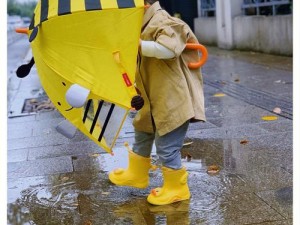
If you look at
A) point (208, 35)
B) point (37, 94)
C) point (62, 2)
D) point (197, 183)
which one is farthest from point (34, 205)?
point (208, 35)

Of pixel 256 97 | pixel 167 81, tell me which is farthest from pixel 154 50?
pixel 256 97

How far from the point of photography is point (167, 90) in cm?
355

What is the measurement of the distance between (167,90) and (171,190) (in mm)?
751

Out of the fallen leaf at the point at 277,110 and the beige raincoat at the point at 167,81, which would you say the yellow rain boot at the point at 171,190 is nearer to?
the beige raincoat at the point at 167,81

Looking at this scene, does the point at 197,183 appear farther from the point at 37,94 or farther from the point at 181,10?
the point at 181,10

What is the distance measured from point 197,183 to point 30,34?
69.7 inches

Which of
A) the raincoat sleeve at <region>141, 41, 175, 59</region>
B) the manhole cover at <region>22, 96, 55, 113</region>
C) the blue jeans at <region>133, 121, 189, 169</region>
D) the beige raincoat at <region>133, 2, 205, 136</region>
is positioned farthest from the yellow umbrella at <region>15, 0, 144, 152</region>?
the manhole cover at <region>22, 96, 55, 113</region>

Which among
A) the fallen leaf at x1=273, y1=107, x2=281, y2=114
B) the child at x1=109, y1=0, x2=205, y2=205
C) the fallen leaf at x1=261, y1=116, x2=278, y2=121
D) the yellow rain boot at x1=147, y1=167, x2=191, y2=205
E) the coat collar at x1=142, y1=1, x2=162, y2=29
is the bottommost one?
the fallen leaf at x1=273, y1=107, x2=281, y2=114

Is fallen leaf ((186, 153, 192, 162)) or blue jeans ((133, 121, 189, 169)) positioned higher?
blue jeans ((133, 121, 189, 169))

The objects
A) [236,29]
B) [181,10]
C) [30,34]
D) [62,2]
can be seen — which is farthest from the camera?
[181,10]

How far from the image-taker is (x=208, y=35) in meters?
17.1

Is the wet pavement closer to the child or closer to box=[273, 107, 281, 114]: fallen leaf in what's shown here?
box=[273, 107, 281, 114]: fallen leaf

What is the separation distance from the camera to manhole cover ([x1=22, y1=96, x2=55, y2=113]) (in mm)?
7609
